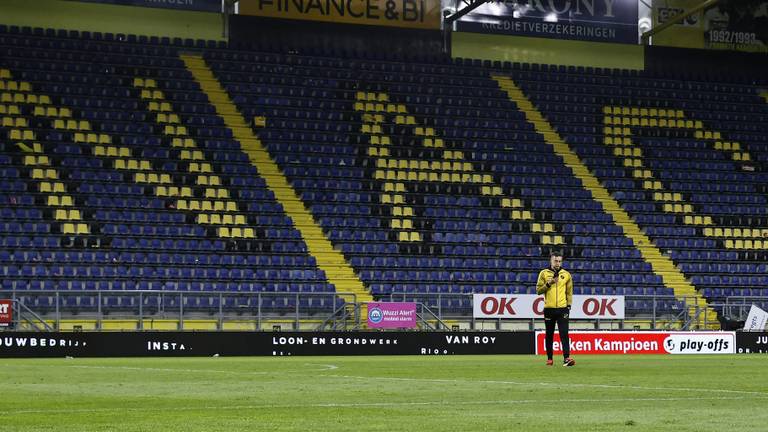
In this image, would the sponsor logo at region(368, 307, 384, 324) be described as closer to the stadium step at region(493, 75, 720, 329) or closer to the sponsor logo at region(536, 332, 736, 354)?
the sponsor logo at region(536, 332, 736, 354)

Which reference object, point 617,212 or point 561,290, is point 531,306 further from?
point 561,290

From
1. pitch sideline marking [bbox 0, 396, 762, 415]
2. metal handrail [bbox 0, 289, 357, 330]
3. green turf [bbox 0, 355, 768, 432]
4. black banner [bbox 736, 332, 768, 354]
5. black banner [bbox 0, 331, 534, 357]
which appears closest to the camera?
green turf [bbox 0, 355, 768, 432]

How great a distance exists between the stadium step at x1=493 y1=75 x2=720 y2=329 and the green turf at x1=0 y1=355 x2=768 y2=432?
53.5ft

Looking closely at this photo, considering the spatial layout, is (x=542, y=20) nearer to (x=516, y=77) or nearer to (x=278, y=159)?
(x=516, y=77)

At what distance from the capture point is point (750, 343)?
34344 millimetres

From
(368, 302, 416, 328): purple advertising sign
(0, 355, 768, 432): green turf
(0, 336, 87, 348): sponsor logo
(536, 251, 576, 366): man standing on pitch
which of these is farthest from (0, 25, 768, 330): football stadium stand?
(0, 355, 768, 432): green turf

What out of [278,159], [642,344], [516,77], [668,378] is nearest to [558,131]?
[516,77]

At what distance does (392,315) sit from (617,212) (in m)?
14.6

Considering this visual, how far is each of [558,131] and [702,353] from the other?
54.4 ft

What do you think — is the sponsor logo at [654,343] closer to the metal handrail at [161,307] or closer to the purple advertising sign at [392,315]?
the purple advertising sign at [392,315]

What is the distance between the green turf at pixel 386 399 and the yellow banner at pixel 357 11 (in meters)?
28.9

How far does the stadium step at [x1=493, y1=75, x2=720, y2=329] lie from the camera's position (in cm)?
3631

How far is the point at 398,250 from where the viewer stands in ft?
131

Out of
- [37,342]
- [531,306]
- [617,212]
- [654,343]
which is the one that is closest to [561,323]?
[37,342]
